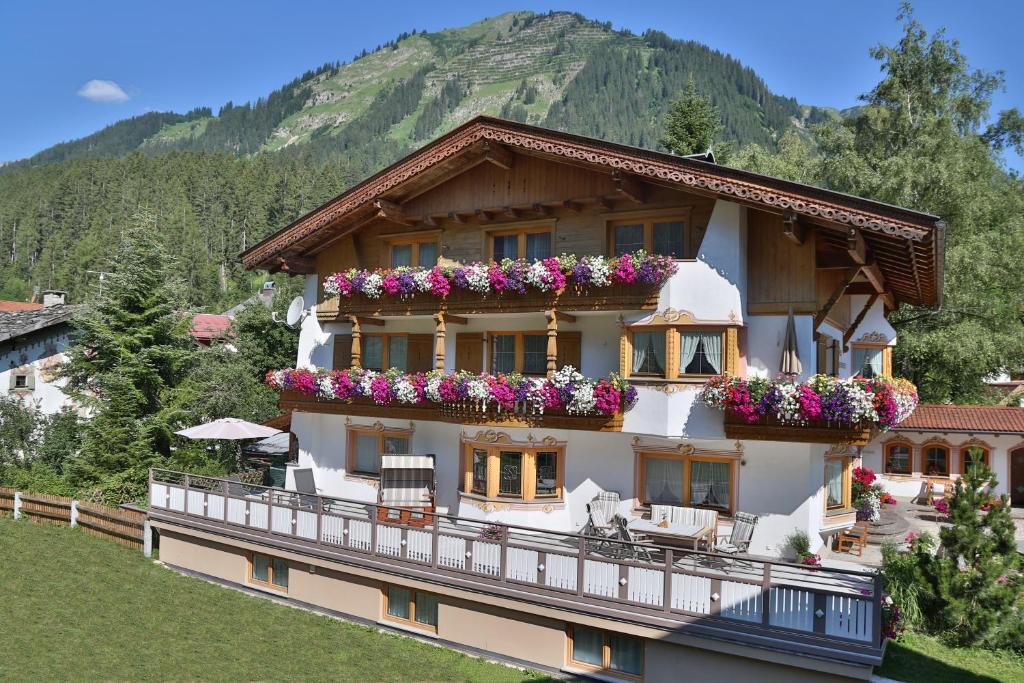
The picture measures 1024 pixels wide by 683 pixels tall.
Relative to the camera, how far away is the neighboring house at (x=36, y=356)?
3105cm

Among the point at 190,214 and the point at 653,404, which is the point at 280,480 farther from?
the point at 190,214

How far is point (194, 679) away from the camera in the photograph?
479 inches

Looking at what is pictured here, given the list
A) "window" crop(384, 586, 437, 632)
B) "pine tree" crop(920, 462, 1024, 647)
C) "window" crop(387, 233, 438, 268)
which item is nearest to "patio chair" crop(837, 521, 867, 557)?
"pine tree" crop(920, 462, 1024, 647)

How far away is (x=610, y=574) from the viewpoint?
1288 centimetres

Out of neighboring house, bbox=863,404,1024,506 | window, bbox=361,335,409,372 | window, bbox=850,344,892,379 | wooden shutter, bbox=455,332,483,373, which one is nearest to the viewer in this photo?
wooden shutter, bbox=455,332,483,373

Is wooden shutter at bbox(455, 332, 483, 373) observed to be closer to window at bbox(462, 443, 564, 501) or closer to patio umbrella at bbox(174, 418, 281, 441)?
window at bbox(462, 443, 564, 501)

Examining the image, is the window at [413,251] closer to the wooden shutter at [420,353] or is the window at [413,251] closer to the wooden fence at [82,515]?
the wooden shutter at [420,353]

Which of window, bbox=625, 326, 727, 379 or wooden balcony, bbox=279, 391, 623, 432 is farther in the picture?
wooden balcony, bbox=279, 391, 623, 432

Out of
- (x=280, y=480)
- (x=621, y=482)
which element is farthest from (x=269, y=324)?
(x=621, y=482)

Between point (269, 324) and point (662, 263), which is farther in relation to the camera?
point (269, 324)

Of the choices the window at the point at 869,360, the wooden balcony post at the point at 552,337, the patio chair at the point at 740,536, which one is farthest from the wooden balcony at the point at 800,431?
the window at the point at 869,360

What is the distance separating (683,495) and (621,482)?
1.42m

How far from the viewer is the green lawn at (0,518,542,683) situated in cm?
1249

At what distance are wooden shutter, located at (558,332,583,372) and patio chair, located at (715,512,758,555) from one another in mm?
5131
